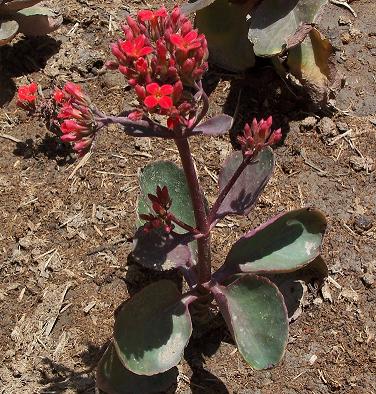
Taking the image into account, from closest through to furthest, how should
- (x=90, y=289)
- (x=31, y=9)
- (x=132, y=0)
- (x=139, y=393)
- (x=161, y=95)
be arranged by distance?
(x=161, y=95) < (x=139, y=393) < (x=90, y=289) < (x=31, y=9) < (x=132, y=0)

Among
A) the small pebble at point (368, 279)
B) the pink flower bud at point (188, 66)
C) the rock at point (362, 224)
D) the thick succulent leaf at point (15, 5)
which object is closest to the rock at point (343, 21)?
the rock at point (362, 224)

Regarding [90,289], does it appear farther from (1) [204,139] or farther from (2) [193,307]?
(1) [204,139]

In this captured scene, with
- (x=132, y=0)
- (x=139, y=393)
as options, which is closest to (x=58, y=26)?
(x=132, y=0)

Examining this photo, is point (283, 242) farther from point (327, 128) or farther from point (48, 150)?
point (48, 150)

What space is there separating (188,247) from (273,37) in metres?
1.02

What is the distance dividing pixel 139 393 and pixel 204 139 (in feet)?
3.98

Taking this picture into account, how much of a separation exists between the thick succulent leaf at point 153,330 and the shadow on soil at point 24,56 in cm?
151

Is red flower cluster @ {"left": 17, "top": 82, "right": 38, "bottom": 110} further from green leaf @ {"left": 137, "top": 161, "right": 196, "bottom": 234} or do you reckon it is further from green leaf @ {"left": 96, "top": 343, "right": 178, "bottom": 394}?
green leaf @ {"left": 96, "top": 343, "right": 178, "bottom": 394}

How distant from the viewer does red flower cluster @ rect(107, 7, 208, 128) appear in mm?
1735

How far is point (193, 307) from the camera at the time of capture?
2537 mm

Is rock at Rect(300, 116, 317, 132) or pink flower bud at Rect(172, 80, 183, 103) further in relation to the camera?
rock at Rect(300, 116, 317, 132)

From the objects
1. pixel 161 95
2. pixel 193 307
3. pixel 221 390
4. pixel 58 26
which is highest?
pixel 161 95

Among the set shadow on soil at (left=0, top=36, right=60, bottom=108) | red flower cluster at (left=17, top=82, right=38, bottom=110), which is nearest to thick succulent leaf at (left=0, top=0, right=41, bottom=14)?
shadow on soil at (left=0, top=36, right=60, bottom=108)

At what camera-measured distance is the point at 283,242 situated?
91.3 inches
